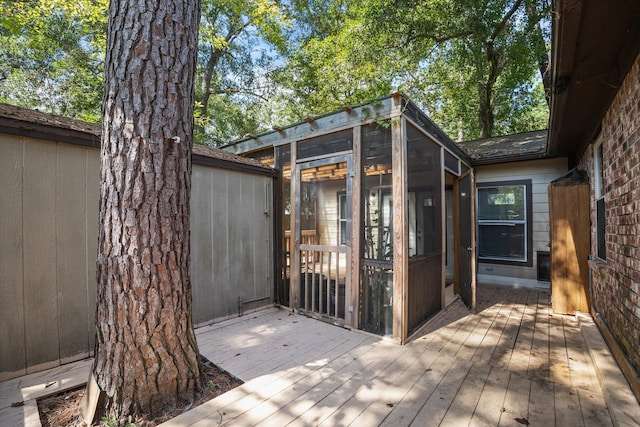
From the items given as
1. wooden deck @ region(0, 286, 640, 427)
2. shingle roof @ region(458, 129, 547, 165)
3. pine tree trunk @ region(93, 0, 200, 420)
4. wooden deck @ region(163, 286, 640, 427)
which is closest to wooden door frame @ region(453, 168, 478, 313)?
wooden deck @ region(163, 286, 640, 427)

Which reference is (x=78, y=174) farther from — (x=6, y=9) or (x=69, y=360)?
(x=6, y=9)

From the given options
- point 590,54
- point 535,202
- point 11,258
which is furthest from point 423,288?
point 11,258

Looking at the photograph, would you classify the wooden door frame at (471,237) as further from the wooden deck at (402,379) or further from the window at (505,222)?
the window at (505,222)

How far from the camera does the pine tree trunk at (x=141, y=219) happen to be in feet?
5.98

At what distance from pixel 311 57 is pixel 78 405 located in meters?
10.3

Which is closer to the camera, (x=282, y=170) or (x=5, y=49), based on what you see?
(x=282, y=170)

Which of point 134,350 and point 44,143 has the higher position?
point 44,143

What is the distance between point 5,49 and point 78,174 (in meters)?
9.01

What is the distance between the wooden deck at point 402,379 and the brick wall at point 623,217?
35cm

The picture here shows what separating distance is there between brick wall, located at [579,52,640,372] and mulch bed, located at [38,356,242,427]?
292 centimetres

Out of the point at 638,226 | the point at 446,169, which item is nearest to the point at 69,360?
the point at 638,226

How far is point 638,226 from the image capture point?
6.48ft

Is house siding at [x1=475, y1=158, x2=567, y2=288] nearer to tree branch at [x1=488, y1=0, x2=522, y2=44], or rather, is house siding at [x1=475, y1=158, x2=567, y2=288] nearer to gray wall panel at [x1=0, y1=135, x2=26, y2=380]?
tree branch at [x1=488, y1=0, x2=522, y2=44]

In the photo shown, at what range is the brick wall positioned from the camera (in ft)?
6.70
